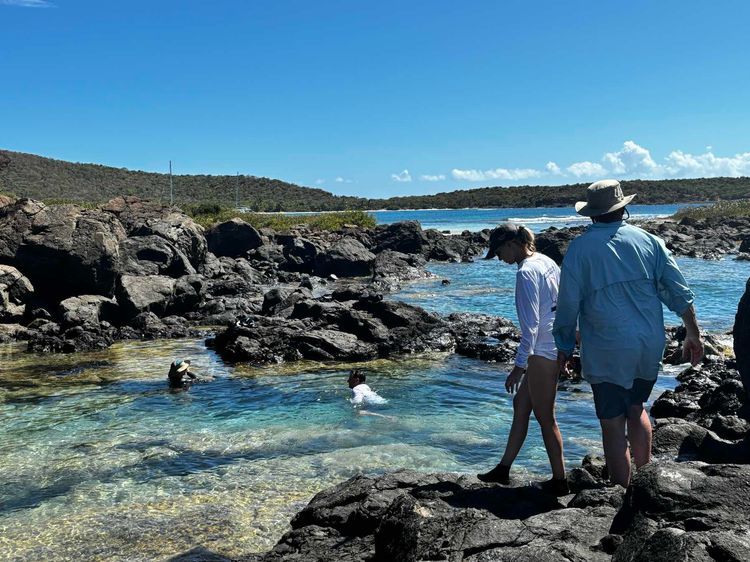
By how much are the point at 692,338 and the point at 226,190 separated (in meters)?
146

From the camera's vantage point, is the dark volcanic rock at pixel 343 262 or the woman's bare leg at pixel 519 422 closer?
the woman's bare leg at pixel 519 422

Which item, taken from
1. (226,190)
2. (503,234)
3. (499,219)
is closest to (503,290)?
(503,234)

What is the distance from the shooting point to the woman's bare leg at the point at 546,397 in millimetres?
5945

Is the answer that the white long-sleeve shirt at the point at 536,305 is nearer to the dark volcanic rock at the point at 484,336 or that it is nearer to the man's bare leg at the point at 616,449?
the man's bare leg at the point at 616,449

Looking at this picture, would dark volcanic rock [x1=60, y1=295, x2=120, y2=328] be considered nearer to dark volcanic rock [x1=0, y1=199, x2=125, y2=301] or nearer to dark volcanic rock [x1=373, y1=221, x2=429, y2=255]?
dark volcanic rock [x1=0, y1=199, x2=125, y2=301]

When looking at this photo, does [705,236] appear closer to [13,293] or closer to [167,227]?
[167,227]

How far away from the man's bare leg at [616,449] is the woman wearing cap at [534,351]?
1.49 ft

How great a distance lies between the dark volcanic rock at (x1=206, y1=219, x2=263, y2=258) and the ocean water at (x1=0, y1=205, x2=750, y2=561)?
83.3 feet

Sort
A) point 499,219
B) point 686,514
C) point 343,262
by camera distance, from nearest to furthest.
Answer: point 686,514 → point 343,262 → point 499,219

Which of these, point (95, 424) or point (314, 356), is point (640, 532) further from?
point (314, 356)

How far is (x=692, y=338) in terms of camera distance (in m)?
5.36

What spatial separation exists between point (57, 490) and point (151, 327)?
12.9m

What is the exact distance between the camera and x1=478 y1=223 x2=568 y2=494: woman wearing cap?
595 centimetres

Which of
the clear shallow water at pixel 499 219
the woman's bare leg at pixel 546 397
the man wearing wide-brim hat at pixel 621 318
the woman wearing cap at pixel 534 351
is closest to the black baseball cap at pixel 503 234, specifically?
the woman wearing cap at pixel 534 351
